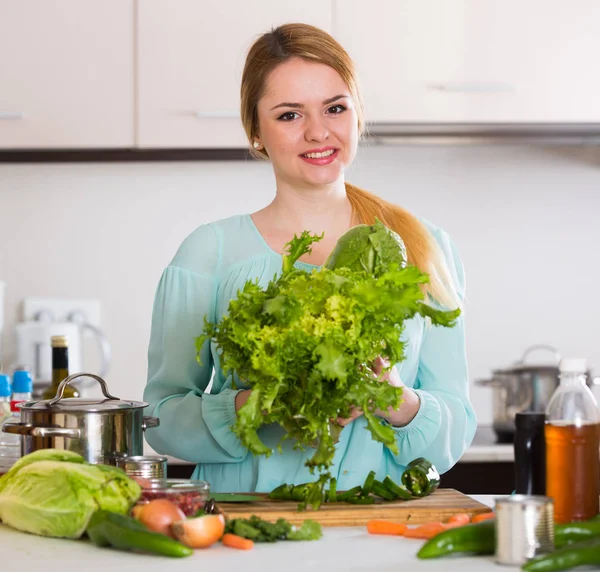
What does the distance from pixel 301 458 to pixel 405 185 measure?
1715mm

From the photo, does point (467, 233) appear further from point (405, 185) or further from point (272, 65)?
point (272, 65)

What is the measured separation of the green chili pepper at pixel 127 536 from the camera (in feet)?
3.55

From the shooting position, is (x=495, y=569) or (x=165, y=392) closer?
(x=495, y=569)

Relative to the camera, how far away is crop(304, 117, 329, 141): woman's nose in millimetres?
1696

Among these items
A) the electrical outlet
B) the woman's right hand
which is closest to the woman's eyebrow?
the woman's right hand

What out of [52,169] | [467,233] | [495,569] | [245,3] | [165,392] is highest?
[245,3]

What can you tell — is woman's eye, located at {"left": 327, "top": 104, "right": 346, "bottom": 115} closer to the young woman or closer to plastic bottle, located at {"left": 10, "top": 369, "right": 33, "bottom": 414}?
the young woman

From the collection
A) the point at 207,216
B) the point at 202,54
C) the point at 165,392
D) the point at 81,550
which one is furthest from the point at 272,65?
the point at 207,216

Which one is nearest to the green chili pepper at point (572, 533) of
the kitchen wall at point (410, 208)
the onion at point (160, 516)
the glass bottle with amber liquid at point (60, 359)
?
the onion at point (160, 516)

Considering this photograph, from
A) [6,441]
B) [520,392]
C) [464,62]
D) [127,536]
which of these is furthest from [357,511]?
[464,62]

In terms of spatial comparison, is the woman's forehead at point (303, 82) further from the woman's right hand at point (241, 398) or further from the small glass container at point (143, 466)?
the small glass container at point (143, 466)

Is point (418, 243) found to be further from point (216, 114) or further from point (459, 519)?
point (216, 114)

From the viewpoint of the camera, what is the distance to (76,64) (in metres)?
2.93

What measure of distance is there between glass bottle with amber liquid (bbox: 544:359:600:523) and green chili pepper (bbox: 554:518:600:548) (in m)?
0.14
